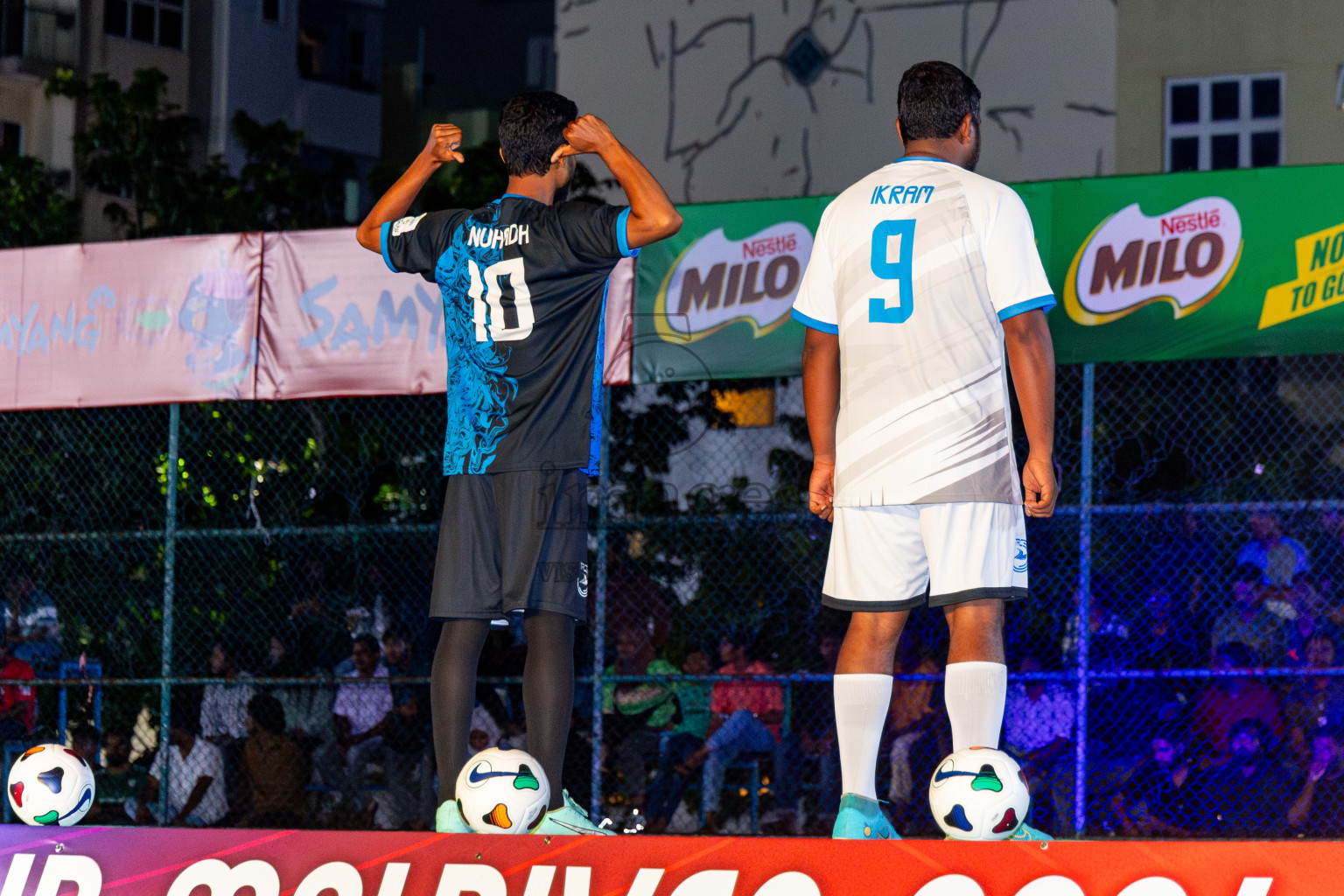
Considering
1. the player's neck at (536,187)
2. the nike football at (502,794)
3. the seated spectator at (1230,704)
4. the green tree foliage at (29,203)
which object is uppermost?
the green tree foliage at (29,203)

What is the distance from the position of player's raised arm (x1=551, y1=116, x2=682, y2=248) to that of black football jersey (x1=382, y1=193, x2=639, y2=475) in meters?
0.06

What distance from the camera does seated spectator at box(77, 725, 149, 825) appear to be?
8.03m

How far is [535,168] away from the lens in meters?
4.42

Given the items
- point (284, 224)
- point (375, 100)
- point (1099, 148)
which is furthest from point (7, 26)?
point (1099, 148)

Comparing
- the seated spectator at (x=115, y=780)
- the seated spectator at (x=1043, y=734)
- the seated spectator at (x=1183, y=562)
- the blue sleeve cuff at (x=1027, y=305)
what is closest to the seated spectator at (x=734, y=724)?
the seated spectator at (x=1043, y=734)

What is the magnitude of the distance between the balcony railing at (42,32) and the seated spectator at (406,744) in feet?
59.6

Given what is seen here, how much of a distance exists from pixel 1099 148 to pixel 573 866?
1138 cm

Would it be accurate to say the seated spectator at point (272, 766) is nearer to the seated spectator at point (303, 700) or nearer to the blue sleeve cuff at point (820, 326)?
the seated spectator at point (303, 700)

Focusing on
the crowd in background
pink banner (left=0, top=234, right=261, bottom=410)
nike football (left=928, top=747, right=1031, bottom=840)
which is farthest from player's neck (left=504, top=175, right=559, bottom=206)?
pink banner (left=0, top=234, right=261, bottom=410)

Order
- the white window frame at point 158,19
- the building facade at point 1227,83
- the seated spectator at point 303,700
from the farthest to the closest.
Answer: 1. the white window frame at point 158,19
2. the building facade at point 1227,83
3. the seated spectator at point 303,700

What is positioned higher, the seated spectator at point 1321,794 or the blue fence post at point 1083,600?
the blue fence post at point 1083,600

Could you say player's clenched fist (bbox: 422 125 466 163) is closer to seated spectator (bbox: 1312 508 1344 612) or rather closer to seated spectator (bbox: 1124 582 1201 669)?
seated spectator (bbox: 1124 582 1201 669)

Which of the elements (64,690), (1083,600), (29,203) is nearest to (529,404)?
(1083,600)

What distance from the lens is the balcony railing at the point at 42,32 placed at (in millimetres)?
23375
